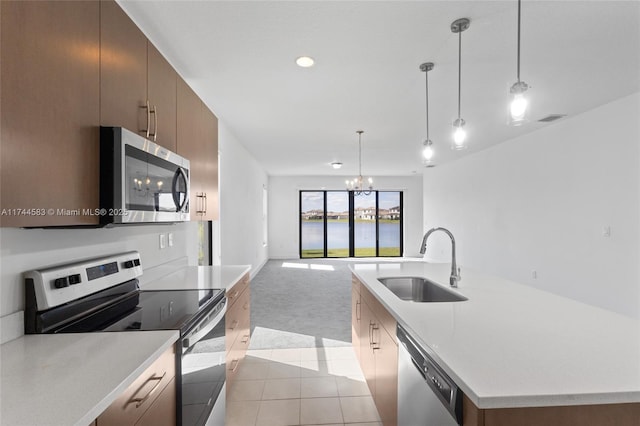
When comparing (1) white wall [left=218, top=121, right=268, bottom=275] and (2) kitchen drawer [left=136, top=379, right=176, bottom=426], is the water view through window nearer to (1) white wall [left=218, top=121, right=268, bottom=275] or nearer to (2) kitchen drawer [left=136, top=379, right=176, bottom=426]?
(1) white wall [left=218, top=121, right=268, bottom=275]

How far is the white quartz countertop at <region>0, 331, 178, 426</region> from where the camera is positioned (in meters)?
0.76

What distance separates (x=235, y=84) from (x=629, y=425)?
10.4 feet

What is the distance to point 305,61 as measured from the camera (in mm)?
2451

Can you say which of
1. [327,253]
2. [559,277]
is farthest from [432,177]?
[559,277]

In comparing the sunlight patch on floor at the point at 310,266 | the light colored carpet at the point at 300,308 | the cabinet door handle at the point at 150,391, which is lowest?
the light colored carpet at the point at 300,308

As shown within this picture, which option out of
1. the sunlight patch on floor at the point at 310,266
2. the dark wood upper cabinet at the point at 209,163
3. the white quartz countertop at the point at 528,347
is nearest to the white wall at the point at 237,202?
the dark wood upper cabinet at the point at 209,163

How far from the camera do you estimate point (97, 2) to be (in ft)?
4.16

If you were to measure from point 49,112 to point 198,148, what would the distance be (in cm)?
151

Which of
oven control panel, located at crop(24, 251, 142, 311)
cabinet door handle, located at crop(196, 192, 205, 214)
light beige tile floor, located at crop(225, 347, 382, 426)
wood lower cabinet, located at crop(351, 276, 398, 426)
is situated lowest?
light beige tile floor, located at crop(225, 347, 382, 426)

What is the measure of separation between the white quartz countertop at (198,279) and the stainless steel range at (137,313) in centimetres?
14

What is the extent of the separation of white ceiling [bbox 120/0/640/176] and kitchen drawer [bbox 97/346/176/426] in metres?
1.87

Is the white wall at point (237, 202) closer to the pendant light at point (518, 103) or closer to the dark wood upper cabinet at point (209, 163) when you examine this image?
the dark wood upper cabinet at point (209, 163)

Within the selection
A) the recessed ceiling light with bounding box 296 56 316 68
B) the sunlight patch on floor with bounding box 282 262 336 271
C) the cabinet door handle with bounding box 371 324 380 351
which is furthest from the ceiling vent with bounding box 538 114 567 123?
the sunlight patch on floor with bounding box 282 262 336 271

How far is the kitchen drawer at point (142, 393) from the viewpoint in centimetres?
89
